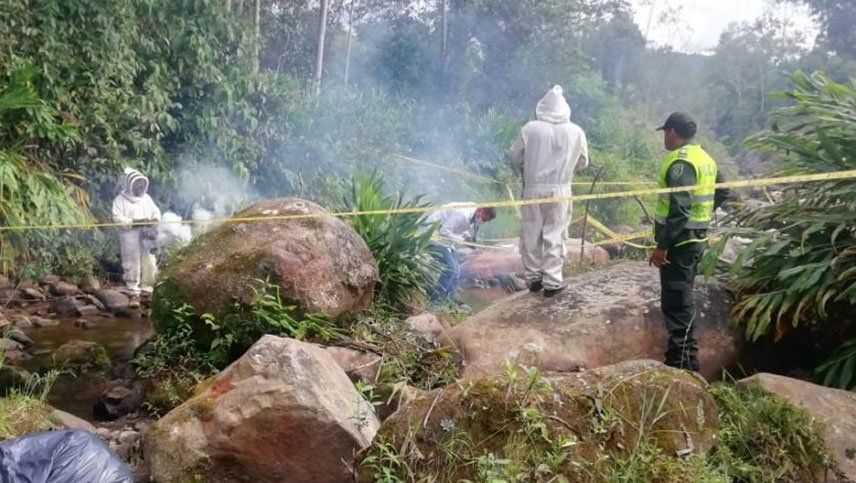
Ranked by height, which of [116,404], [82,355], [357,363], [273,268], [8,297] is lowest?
[8,297]

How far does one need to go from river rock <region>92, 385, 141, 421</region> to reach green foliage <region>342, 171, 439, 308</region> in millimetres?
2164

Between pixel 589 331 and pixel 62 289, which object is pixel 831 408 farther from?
pixel 62 289

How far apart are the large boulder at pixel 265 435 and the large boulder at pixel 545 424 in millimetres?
465

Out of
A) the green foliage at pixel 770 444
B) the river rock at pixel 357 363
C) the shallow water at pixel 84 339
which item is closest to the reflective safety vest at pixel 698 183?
the green foliage at pixel 770 444

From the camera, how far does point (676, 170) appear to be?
14.6 feet

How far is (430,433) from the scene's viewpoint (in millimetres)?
2770

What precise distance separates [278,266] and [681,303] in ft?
8.96

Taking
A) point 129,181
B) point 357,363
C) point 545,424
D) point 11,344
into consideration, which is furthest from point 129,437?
point 129,181

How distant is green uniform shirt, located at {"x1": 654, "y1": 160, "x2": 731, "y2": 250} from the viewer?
4.41 meters

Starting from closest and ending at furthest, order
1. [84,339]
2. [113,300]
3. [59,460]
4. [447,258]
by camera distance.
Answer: [59,460], [84,339], [447,258], [113,300]

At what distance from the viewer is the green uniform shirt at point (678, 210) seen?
4.41 metres

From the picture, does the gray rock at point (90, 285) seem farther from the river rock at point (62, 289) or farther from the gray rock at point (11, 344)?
the gray rock at point (11, 344)

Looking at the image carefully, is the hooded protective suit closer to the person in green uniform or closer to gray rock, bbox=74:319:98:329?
gray rock, bbox=74:319:98:329

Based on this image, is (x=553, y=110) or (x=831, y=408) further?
(x=553, y=110)
